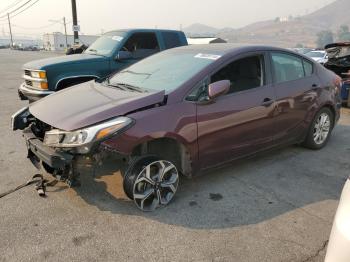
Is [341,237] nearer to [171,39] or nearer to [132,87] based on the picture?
[132,87]

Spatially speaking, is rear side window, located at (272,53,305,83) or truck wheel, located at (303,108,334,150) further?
truck wheel, located at (303,108,334,150)

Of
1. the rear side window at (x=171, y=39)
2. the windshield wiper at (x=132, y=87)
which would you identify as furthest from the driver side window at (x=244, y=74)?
the rear side window at (x=171, y=39)

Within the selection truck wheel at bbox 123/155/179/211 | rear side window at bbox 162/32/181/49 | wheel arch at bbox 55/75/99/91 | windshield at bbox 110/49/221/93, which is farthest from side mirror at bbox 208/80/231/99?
rear side window at bbox 162/32/181/49

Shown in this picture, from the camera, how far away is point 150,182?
354 centimetres

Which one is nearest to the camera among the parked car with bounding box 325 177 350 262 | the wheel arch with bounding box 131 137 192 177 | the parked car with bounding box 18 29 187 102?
the parked car with bounding box 325 177 350 262

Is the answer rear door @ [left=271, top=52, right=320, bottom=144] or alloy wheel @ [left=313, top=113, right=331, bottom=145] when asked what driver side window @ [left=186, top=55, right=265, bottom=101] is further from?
alloy wheel @ [left=313, top=113, right=331, bottom=145]

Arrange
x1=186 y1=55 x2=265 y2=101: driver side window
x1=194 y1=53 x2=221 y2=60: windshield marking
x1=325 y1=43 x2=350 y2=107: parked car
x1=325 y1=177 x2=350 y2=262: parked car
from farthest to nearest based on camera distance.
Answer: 1. x1=325 y1=43 x2=350 y2=107: parked car
2. x1=194 y1=53 x2=221 y2=60: windshield marking
3. x1=186 y1=55 x2=265 y2=101: driver side window
4. x1=325 y1=177 x2=350 y2=262: parked car

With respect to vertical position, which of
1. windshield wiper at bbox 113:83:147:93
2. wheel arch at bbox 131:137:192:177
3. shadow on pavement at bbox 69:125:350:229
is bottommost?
shadow on pavement at bbox 69:125:350:229

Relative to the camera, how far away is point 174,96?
3.64 metres

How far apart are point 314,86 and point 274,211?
92.1 inches

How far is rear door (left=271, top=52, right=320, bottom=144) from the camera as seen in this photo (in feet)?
15.0

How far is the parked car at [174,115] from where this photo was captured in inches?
130

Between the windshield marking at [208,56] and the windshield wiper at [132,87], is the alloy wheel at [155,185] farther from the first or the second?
the windshield marking at [208,56]

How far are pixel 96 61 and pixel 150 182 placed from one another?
4.14 metres
